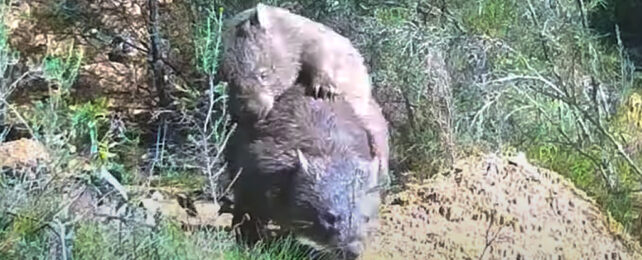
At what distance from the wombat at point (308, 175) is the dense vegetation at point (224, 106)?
151 millimetres

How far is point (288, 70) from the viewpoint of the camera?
5.61 metres

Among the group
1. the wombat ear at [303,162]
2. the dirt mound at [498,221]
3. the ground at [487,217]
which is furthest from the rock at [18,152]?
the dirt mound at [498,221]

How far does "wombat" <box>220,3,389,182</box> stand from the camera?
555 cm

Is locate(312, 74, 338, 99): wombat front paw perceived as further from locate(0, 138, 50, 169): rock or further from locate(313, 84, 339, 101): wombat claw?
locate(0, 138, 50, 169): rock

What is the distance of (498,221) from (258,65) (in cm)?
120

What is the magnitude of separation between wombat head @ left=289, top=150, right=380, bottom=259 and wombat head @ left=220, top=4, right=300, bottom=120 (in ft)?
1.24

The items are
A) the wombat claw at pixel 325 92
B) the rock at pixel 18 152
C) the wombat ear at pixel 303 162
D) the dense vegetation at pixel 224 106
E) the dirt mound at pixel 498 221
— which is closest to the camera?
the dense vegetation at pixel 224 106

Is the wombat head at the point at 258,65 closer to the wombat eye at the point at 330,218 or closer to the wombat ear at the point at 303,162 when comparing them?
the wombat ear at the point at 303,162

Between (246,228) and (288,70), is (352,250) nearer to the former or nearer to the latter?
(246,228)

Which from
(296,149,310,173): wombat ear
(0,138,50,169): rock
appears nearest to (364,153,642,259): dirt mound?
(296,149,310,173): wombat ear

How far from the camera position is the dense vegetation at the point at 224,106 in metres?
4.42

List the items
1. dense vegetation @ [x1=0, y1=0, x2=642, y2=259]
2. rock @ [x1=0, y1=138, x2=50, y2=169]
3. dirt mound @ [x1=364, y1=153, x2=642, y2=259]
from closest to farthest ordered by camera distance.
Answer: dense vegetation @ [x1=0, y1=0, x2=642, y2=259]
dirt mound @ [x1=364, y1=153, x2=642, y2=259]
rock @ [x1=0, y1=138, x2=50, y2=169]

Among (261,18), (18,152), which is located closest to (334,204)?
(261,18)

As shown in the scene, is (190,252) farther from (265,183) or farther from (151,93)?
(151,93)
